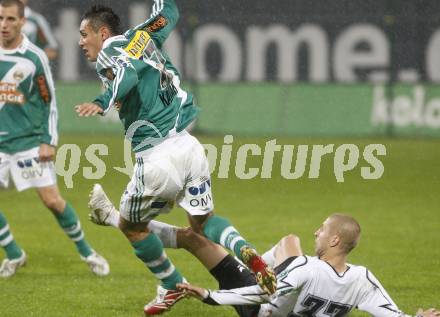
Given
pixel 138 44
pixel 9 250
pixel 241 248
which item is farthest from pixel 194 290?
pixel 9 250

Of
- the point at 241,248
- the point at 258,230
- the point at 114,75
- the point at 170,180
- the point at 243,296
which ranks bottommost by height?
the point at 258,230

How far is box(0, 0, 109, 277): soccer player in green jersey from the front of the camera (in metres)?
7.55

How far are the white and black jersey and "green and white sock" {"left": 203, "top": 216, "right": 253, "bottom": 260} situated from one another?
28cm

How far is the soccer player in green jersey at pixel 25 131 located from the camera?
7551 millimetres

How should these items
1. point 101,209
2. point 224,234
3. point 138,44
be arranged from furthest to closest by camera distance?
point 101,209 < point 138,44 < point 224,234

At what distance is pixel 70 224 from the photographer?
7.62 meters

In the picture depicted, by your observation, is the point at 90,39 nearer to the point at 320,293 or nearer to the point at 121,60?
the point at 121,60

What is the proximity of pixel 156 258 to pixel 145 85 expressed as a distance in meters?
1.13

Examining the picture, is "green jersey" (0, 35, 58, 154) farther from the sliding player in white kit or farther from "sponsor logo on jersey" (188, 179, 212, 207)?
the sliding player in white kit

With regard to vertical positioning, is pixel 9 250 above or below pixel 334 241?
below

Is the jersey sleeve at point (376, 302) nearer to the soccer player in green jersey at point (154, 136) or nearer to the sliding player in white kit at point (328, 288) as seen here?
the sliding player in white kit at point (328, 288)

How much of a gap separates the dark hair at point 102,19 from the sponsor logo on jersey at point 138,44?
15cm

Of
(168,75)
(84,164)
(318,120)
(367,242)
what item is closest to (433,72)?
(318,120)

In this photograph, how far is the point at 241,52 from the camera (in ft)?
54.9
